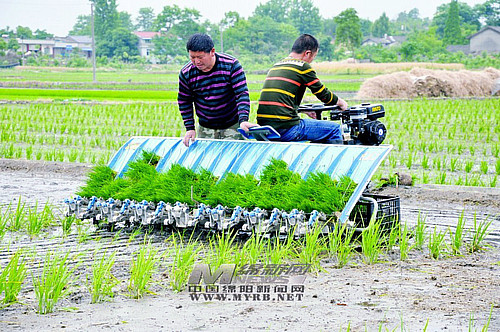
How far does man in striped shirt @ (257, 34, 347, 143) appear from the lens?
6352mm

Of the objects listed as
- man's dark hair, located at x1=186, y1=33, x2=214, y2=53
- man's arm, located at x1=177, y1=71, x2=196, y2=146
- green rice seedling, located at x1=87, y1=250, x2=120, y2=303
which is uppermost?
man's dark hair, located at x1=186, y1=33, x2=214, y2=53

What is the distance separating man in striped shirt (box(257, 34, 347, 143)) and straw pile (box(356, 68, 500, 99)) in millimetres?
23076

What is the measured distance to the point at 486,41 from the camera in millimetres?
90688

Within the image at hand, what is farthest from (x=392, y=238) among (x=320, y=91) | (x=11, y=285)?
(x=11, y=285)

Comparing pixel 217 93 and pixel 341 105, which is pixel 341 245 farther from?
pixel 217 93

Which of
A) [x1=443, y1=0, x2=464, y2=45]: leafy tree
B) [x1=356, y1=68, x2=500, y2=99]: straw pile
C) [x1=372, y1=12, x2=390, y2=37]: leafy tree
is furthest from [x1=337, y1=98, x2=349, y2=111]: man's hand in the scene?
[x1=372, y1=12, x2=390, y2=37]: leafy tree

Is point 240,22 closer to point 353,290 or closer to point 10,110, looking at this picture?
point 10,110

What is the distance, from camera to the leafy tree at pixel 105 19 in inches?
3799

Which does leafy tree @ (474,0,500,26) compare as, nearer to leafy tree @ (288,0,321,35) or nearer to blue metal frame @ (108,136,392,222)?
leafy tree @ (288,0,321,35)

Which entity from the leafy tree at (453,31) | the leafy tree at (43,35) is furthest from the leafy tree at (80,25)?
the leafy tree at (453,31)

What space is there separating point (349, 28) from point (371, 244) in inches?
3141

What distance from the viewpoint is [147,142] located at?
7355 millimetres

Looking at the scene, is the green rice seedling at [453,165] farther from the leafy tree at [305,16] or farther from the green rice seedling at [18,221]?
the leafy tree at [305,16]

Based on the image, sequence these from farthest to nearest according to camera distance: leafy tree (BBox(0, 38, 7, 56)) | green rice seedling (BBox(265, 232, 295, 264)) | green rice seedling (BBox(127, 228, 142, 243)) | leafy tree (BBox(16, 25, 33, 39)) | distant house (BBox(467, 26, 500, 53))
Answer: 1. leafy tree (BBox(16, 25, 33, 39))
2. distant house (BBox(467, 26, 500, 53))
3. leafy tree (BBox(0, 38, 7, 56))
4. green rice seedling (BBox(127, 228, 142, 243))
5. green rice seedling (BBox(265, 232, 295, 264))
